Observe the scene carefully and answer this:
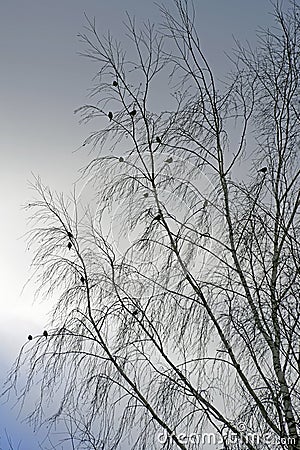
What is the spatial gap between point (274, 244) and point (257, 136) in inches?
15.3

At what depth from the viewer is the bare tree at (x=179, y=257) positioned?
1.71 metres

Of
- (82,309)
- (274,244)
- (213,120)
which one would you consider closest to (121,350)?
(82,309)

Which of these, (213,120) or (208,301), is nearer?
(208,301)

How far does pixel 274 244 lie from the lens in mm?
1857

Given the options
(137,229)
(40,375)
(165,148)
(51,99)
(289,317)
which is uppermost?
(51,99)

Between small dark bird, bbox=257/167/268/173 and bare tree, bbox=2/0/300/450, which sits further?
small dark bird, bbox=257/167/268/173

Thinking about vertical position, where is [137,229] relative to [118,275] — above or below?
above

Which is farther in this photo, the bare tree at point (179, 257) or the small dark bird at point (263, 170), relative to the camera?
the small dark bird at point (263, 170)

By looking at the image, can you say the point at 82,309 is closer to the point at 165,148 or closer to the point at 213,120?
the point at 165,148

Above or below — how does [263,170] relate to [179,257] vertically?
above

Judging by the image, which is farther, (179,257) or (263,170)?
(263,170)

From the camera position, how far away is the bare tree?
171 centimetres

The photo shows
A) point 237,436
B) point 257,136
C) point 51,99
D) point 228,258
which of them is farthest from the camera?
point 51,99

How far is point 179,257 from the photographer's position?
1818 millimetres
